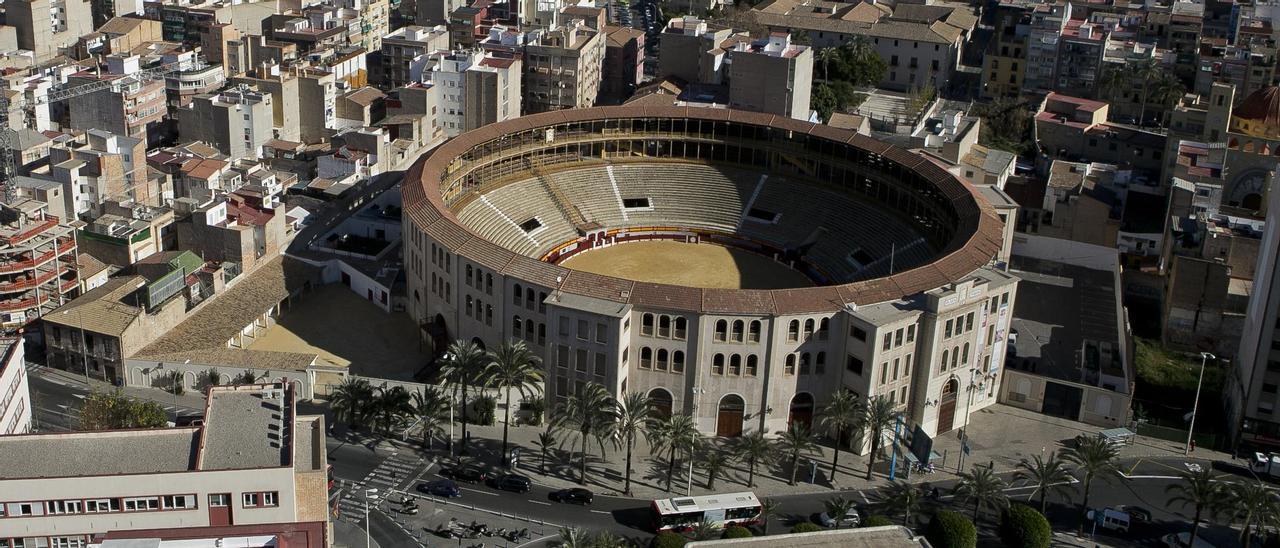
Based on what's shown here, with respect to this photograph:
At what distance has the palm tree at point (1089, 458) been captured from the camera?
8988 cm

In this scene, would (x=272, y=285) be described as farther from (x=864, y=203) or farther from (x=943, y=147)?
(x=943, y=147)

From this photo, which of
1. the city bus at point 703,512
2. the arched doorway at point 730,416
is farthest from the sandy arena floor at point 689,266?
the city bus at point 703,512

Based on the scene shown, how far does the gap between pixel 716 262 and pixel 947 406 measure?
3855 centimetres

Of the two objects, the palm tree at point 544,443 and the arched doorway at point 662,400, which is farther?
the arched doorway at point 662,400

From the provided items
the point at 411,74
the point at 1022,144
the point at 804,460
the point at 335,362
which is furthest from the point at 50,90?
the point at 1022,144

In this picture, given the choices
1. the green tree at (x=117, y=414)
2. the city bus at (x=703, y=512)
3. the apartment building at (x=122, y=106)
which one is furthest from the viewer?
the apartment building at (x=122, y=106)

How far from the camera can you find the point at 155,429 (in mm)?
74938

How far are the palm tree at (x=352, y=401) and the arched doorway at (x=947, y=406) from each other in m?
43.8

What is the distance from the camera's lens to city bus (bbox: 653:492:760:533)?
86.6 meters

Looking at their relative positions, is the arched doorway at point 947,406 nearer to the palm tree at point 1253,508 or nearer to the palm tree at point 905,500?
the palm tree at point 905,500

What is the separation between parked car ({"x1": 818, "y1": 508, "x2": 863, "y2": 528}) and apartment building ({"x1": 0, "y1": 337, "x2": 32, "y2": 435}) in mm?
53325

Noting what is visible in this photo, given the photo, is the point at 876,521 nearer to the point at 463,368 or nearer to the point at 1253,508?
the point at 1253,508

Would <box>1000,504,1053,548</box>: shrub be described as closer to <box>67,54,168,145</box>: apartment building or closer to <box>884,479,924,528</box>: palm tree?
<box>884,479,924,528</box>: palm tree

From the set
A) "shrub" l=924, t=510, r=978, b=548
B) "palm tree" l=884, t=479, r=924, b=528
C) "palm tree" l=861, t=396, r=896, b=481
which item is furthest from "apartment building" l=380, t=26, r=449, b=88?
"shrub" l=924, t=510, r=978, b=548
